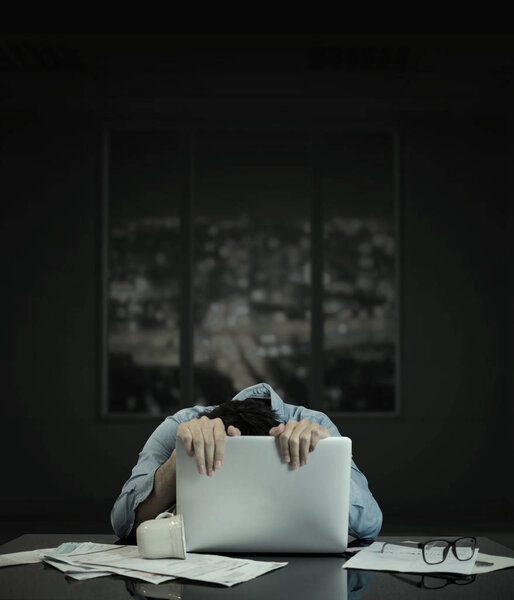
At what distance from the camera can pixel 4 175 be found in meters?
7.60

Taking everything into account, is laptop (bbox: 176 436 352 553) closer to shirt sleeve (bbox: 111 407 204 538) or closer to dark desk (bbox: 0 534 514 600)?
dark desk (bbox: 0 534 514 600)

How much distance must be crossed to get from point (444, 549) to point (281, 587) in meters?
0.42

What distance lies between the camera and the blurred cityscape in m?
7.82

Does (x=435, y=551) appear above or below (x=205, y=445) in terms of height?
below

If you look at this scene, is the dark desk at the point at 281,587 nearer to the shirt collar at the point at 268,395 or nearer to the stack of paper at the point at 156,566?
the stack of paper at the point at 156,566

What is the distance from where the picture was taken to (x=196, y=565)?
1.71m

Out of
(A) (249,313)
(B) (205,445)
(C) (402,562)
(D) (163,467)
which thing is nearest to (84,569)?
(B) (205,445)

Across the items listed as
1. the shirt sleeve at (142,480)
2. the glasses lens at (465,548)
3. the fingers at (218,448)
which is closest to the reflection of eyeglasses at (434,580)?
the glasses lens at (465,548)

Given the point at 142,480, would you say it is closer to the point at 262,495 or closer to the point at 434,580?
the point at 262,495

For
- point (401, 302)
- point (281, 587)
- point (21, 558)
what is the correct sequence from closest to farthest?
point (281, 587) < point (21, 558) < point (401, 302)

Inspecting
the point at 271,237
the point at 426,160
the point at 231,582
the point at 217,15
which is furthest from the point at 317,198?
the point at 231,582

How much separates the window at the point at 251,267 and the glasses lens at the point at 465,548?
5829 millimetres

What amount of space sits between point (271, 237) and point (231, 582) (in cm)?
644

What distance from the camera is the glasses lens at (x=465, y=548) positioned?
183 cm
